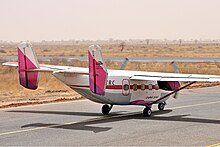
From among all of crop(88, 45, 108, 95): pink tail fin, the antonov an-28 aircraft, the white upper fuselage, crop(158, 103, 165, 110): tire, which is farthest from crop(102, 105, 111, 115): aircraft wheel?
crop(88, 45, 108, 95): pink tail fin

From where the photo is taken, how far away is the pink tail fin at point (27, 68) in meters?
18.5

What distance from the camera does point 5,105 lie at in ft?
73.8

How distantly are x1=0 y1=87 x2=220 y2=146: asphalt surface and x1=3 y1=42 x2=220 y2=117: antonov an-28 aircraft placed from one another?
0.77 m

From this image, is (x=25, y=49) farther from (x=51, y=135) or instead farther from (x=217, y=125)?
(x=217, y=125)

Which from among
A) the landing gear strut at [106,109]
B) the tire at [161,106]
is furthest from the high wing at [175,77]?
the tire at [161,106]

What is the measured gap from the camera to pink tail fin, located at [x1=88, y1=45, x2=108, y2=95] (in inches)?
633

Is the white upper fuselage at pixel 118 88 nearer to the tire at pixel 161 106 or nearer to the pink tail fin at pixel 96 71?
the tire at pixel 161 106

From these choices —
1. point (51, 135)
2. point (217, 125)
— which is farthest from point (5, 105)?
point (217, 125)

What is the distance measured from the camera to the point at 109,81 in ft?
59.3

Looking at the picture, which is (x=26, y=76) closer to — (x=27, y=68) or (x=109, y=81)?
(x=27, y=68)

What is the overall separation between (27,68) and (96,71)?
367cm

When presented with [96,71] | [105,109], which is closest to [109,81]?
[105,109]

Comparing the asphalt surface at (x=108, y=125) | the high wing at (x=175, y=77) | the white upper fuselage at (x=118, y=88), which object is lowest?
the asphalt surface at (x=108, y=125)

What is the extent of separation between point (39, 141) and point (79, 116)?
5561mm
